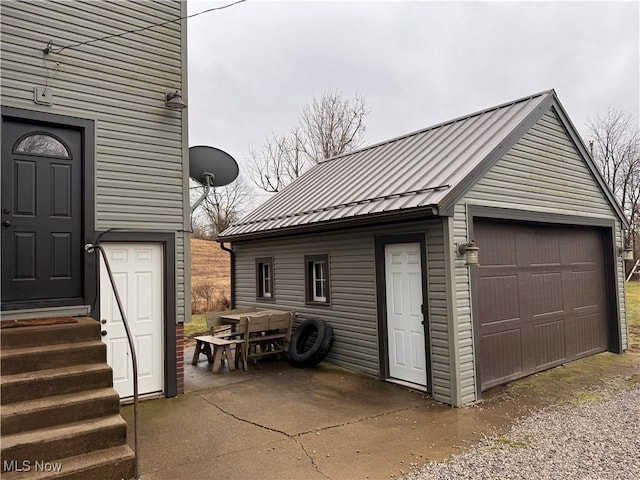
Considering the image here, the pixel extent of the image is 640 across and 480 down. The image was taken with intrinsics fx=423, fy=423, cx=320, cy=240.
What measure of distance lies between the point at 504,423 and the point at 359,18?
7152 millimetres

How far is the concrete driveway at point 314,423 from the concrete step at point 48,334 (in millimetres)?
1237

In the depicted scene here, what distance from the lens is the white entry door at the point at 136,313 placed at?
541 centimetres

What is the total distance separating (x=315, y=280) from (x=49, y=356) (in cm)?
498

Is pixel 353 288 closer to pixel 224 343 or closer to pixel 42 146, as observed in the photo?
pixel 224 343

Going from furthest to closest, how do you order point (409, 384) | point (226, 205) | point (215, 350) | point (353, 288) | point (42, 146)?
1. point (226, 205)
2. point (215, 350)
3. point (353, 288)
4. point (409, 384)
5. point (42, 146)

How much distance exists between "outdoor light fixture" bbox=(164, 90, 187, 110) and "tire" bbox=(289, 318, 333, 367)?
428 cm

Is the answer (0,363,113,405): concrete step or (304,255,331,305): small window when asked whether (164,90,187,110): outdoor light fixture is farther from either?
(304,255,331,305): small window

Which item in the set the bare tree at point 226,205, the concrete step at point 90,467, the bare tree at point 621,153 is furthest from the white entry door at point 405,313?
the bare tree at point 621,153

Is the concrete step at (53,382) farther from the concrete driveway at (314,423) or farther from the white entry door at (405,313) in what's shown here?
the white entry door at (405,313)

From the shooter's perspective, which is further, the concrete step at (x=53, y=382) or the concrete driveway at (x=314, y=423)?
the concrete driveway at (x=314, y=423)

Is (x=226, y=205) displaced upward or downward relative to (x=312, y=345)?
upward

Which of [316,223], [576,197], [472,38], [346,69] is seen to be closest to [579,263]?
[576,197]

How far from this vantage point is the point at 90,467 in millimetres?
→ 3240

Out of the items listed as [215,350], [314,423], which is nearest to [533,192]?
[314,423]
